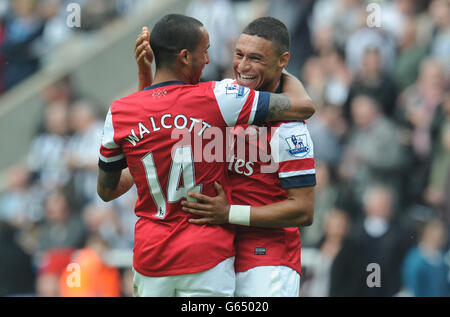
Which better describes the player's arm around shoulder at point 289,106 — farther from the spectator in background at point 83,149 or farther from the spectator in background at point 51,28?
the spectator in background at point 51,28

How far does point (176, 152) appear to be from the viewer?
140 inches

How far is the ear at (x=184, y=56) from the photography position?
11.8 feet

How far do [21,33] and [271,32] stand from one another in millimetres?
7178

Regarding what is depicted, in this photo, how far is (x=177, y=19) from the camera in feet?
11.8

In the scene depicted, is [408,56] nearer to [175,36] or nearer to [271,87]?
[271,87]

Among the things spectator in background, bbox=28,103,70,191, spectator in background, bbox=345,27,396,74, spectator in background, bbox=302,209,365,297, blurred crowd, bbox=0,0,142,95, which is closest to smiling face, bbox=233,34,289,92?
spectator in background, bbox=302,209,365,297

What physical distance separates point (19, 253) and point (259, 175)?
5.67 metres

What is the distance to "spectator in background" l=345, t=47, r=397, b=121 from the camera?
26.1ft

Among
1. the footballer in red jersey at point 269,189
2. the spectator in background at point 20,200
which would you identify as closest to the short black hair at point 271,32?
the footballer in red jersey at point 269,189

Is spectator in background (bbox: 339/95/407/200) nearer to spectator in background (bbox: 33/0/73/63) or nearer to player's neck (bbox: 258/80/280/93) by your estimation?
player's neck (bbox: 258/80/280/93)

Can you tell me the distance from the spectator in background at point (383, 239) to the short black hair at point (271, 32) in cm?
399

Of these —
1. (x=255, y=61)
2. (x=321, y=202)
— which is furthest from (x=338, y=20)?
(x=255, y=61)
